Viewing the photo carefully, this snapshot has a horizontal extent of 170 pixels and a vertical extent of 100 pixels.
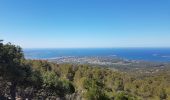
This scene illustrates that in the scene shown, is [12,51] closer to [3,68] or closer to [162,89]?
[3,68]

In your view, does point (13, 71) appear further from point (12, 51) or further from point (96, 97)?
point (96, 97)

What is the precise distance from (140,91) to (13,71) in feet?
129

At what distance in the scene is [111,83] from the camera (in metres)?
67.3

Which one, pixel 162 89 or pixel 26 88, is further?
pixel 162 89

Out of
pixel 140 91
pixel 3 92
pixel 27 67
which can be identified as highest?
pixel 27 67

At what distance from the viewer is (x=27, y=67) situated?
3500 centimetres

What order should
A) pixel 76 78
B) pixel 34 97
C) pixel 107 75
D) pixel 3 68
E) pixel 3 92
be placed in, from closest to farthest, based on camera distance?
pixel 3 68, pixel 3 92, pixel 34 97, pixel 76 78, pixel 107 75

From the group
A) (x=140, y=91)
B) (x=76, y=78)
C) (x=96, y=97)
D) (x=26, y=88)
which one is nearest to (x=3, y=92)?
(x=26, y=88)

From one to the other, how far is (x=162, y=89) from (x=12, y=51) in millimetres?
39712

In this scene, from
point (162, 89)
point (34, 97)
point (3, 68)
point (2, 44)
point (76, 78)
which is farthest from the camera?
point (76, 78)

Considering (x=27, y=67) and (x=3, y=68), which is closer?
(x=3, y=68)

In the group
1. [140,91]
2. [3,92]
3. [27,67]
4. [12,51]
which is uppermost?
[12,51]

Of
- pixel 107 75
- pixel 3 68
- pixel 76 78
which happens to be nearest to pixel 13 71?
pixel 3 68

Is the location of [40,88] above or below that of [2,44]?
below
